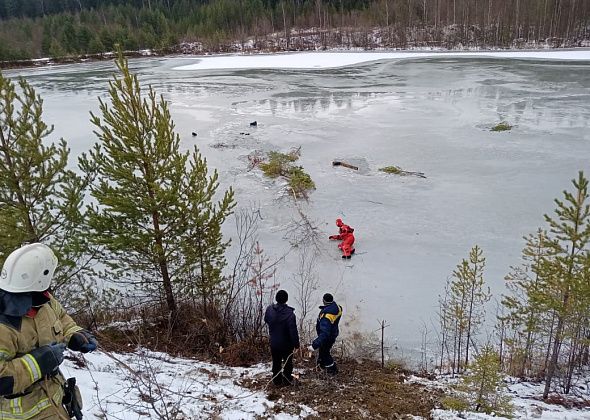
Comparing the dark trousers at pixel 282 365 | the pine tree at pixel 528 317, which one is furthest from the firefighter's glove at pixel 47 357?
the pine tree at pixel 528 317

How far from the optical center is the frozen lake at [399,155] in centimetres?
1015

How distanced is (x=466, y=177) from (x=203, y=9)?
71.3m

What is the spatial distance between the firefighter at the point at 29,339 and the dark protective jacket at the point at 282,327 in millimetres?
3050

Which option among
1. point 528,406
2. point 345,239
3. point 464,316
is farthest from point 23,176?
point 528,406

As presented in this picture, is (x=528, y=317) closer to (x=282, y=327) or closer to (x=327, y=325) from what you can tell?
(x=327, y=325)

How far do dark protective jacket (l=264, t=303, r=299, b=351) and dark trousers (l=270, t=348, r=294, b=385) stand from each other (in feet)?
0.25

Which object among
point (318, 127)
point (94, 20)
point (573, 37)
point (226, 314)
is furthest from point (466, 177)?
point (94, 20)

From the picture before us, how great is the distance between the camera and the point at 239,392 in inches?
228

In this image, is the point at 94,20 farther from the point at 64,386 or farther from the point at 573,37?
the point at 64,386

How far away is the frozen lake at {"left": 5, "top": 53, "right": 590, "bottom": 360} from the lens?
1015 cm

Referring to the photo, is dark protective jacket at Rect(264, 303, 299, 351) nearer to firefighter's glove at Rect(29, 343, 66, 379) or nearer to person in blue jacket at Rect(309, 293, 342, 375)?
person in blue jacket at Rect(309, 293, 342, 375)

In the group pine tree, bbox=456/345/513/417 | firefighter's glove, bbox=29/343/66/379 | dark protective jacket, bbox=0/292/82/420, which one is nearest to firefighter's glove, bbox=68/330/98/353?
dark protective jacket, bbox=0/292/82/420

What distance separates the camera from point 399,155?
676 inches

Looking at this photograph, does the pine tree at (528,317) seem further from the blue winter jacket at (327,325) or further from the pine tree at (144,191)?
the pine tree at (144,191)
